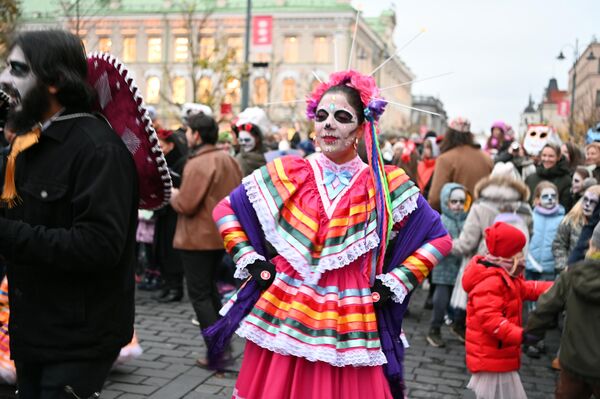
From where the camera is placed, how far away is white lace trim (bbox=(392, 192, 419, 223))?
367cm

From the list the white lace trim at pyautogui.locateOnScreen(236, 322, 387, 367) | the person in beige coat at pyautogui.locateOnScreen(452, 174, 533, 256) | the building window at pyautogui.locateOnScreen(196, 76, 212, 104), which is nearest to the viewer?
the white lace trim at pyautogui.locateOnScreen(236, 322, 387, 367)

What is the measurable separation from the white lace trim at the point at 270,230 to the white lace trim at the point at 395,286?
1.20ft

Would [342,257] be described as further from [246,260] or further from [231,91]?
[231,91]

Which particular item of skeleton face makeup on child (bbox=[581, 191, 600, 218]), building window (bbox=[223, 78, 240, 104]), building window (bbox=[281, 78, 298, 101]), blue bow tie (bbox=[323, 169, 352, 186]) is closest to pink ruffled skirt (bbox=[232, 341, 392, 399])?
blue bow tie (bbox=[323, 169, 352, 186])

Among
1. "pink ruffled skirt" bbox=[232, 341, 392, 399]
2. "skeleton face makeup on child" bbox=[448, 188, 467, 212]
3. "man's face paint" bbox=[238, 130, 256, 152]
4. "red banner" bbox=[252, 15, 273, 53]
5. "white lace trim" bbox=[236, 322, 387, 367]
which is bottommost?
"pink ruffled skirt" bbox=[232, 341, 392, 399]

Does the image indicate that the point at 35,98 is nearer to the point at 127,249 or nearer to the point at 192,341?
the point at 127,249

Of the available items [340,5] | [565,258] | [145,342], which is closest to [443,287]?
[565,258]

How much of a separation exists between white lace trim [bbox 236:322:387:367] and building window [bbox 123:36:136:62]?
193 ft

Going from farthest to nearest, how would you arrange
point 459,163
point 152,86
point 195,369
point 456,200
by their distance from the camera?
point 152,86 → point 459,163 → point 456,200 → point 195,369

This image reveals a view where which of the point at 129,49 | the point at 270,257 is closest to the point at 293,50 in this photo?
the point at 129,49

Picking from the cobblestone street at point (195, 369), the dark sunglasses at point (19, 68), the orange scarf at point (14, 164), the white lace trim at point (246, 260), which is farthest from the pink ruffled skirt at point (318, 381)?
the cobblestone street at point (195, 369)

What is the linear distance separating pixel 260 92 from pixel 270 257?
5007 centimetres

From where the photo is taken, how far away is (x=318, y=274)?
3.52 metres

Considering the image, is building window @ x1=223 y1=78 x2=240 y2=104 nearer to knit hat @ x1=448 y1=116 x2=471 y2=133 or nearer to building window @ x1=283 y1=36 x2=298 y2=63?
building window @ x1=283 y1=36 x2=298 y2=63
